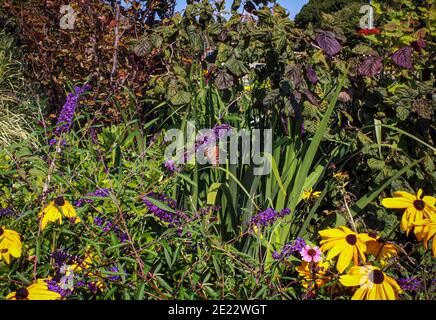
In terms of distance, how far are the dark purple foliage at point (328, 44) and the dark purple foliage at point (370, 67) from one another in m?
0.17

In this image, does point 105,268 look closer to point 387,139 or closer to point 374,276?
point 374,276

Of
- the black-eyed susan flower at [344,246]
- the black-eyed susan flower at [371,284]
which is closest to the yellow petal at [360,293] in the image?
the black-eyed susan flower at [371,284]

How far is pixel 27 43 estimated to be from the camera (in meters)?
4.81

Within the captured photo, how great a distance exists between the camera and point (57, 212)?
181 centimetres

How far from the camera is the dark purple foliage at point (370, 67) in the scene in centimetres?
243

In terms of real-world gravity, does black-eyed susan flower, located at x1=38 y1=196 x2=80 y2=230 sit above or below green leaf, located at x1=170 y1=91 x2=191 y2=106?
below

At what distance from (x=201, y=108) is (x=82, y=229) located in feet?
4.44

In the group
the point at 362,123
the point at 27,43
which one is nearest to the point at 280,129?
the point at 362,123

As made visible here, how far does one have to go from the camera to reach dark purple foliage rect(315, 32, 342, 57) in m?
2.36

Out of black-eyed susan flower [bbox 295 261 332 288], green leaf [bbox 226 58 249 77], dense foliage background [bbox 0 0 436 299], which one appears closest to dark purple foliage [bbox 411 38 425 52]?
dense foliage background [bbox 0 0 436 299]

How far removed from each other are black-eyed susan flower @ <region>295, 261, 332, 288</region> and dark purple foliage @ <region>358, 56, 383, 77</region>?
3.30 ft

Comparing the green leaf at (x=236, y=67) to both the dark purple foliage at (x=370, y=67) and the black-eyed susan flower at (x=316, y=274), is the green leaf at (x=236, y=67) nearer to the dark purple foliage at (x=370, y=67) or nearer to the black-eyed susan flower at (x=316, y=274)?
the dark purple foliage at (x=370, y=67)

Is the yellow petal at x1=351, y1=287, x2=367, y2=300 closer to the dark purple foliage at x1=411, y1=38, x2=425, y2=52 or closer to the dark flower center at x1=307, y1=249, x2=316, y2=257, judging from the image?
the dark flower center at x1=307, y1=249, x2=316, y2=257

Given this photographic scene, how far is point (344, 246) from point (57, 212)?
0.97m
